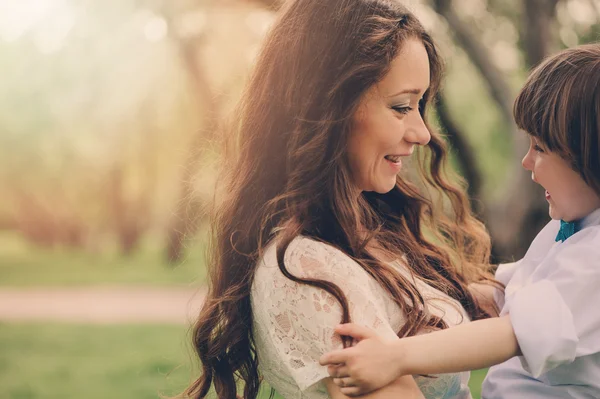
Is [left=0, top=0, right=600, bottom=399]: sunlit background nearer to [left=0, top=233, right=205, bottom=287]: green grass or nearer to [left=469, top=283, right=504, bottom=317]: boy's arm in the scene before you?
[left=0, top=233, right=205, bottom=287]: green grass

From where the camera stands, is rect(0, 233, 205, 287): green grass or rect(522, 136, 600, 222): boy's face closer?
rect(522, 136, 600, 222): boy's face

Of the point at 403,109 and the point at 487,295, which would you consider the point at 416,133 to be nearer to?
the point at 403,109

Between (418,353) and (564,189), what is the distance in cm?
58

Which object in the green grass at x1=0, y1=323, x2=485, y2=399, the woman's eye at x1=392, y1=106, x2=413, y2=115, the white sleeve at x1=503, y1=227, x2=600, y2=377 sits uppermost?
the woman's eye at x1=392, y1=106, x2=413, y2=115

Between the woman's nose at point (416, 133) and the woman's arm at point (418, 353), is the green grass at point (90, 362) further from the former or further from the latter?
the woman's arm at point (418, 353)

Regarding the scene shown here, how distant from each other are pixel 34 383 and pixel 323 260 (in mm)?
6693

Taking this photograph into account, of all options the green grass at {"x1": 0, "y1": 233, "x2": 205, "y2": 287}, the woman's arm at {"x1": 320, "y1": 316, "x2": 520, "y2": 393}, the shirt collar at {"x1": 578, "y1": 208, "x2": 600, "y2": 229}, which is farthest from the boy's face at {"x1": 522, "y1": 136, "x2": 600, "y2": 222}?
the green grass at {"x1": 0, "y1": 233, "x2": 205, "y2": 287}

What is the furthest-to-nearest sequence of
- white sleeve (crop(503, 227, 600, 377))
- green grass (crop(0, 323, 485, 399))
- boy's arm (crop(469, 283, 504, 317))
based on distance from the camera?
green grass (crop(0, 323, 485, 399)), boy's arm (crop(469, 283, 504, 317)), white sleeve (crop(503, 227, 600, 377))

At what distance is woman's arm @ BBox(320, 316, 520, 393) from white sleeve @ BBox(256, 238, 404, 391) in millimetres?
69

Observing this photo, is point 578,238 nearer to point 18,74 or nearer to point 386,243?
point 386,243

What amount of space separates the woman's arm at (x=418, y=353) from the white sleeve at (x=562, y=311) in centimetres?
5

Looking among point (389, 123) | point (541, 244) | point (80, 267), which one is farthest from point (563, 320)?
point (80, 267)

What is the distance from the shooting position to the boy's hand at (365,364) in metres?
1.70

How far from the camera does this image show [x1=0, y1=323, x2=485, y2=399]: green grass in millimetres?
7316
